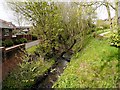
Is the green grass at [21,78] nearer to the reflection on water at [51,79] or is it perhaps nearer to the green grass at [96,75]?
the reflection on water at [51,79]

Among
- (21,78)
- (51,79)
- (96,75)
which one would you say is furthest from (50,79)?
(96,75)

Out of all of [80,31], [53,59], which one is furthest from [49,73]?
[80,31]

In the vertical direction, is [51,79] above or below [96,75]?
below

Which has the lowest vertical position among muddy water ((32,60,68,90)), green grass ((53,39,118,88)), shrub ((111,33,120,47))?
Result: muddy water ((32,60,68,90))

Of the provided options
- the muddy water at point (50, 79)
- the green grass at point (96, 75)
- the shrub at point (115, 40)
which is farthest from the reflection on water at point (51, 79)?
the shrub at point (115, 40)

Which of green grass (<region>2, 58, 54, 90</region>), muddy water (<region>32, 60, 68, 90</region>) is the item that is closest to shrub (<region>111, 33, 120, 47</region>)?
muddy water (<region>32, 60, 68, 90</region>)

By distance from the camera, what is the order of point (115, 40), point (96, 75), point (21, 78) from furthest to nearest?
point (115, 40)
point (21, 78)
point (96, 75)

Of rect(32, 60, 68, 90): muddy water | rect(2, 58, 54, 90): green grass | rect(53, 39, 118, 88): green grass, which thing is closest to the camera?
rect(53, 39, 118, 88): green grass

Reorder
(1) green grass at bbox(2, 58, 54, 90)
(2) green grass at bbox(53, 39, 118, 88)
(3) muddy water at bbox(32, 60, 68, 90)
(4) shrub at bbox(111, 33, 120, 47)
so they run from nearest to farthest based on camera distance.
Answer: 1. (2) green grass at bbox(53, 39, 118, 88)
2. (1) green grass at bbox(2, 58, 54, 90)
3. (3) muddy water at bbox(32, 60, 68, 90)
4. (4) shrub at bbox(111, 33, 120, 47)

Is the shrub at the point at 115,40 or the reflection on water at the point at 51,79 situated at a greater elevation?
the shrub at the point at 115,40

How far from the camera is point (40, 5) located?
12.3 m

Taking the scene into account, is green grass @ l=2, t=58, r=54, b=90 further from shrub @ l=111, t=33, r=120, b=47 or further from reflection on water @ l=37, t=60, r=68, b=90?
shrub @ l=111, t=33, r=120, b=47

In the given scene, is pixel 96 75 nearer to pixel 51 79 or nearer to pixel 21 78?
pixel 21 78

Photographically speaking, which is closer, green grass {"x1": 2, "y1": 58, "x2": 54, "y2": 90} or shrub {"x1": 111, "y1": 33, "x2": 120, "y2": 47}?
green grass {"x1": 2, "y1": 58, "x2": 54, "y2": 90}
